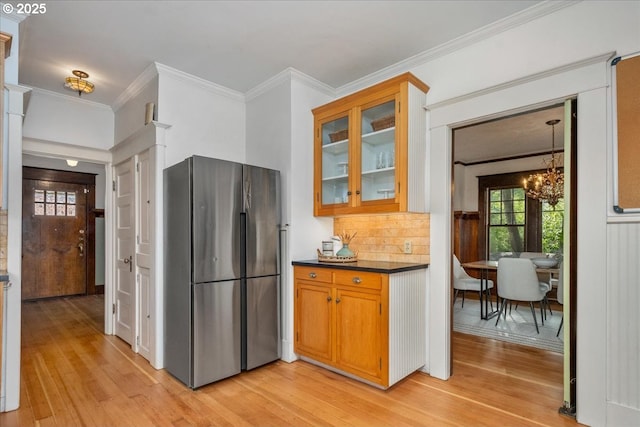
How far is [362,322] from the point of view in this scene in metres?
2.67

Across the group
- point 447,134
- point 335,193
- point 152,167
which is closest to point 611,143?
point 447,134

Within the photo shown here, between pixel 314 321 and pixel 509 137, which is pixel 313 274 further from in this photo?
pixel 509 137

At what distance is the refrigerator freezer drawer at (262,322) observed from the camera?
117 inches

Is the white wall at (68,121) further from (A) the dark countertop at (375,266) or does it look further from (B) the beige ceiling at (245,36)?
(A) the dark countertop at (375,266)

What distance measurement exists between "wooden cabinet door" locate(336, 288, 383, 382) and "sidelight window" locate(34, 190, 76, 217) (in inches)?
235

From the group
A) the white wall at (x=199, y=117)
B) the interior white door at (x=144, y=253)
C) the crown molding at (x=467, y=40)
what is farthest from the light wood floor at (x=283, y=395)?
the crown molding at (x=467, y=40)

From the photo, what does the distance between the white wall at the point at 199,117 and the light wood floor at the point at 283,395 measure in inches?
75.9

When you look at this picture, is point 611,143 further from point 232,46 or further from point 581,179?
point 232,46

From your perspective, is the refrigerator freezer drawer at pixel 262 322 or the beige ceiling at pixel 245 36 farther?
the refrigerator freezer drawer at pixel 262 322

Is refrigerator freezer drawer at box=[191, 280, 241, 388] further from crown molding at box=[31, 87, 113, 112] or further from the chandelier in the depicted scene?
the chandelier

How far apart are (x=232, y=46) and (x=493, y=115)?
2.14 meters

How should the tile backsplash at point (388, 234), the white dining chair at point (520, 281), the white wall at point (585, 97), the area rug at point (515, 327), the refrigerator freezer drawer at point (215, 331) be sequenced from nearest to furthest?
the white wall at point (585, 97) → the refrigerator freezer drawer at point (215, 331) → the tile backsplash at point (388, 234) → the area rug at point (515, 327) → the white dining chair at point (520, 281)

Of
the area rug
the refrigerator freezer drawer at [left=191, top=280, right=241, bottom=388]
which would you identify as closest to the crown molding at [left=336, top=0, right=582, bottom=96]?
the refrigerator freezer drawer at [left=191, top=280, right=241, bottom=388]

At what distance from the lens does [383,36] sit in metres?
2.68
